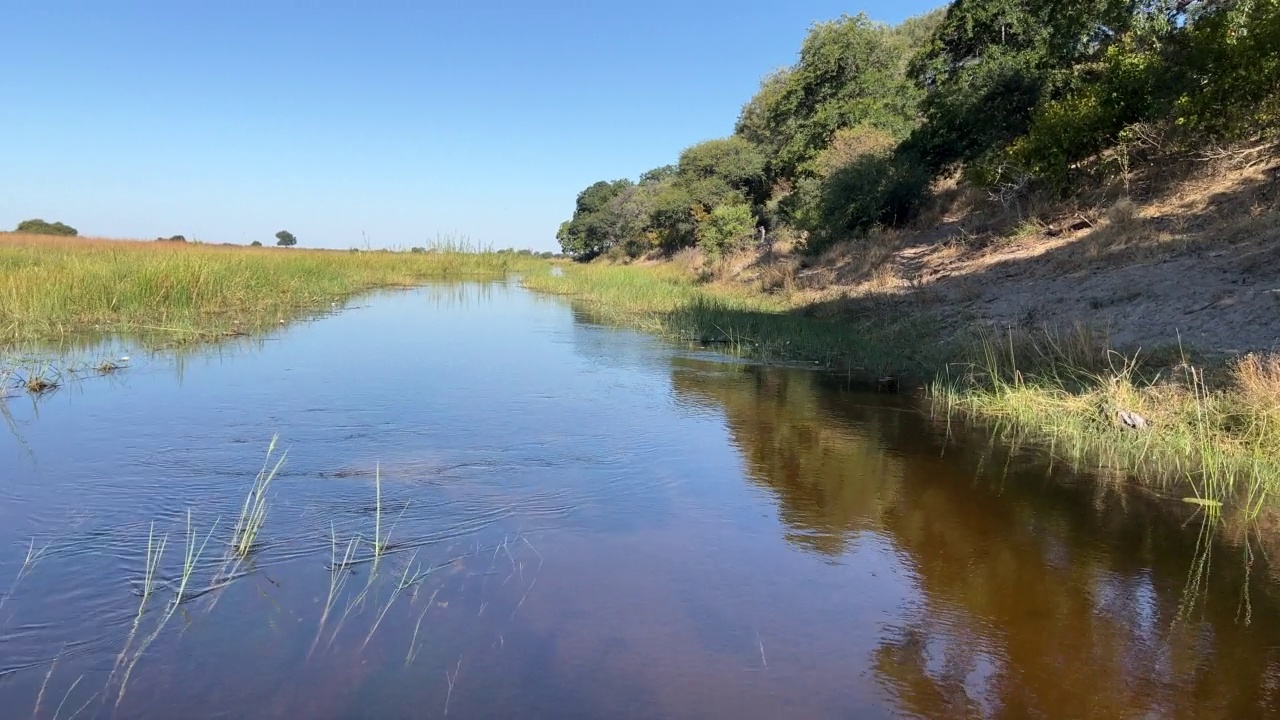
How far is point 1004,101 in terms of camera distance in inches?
656

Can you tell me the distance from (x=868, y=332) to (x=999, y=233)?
513 centimetres

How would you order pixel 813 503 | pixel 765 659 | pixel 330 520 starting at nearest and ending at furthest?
1. pixel 765 659
2. pixel 330 520
3. pixel 813 503

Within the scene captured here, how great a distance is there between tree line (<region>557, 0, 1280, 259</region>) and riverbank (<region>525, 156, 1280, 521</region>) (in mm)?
1113

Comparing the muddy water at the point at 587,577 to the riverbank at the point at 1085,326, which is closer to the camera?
the muddy water at the point at 587,577

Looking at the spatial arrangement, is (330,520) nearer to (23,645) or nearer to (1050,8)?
(23,645)

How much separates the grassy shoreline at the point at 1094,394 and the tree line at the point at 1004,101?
213 inches

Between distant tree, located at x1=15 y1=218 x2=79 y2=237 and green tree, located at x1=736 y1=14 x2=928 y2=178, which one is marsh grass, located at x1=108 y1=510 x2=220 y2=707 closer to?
green tree, located at x1=736 y1=14 x2=928 y2=178

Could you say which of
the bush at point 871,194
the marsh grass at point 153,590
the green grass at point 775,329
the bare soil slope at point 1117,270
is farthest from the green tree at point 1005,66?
the marsh grass at point 153,590

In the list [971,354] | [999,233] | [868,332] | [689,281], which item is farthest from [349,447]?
[689,281]

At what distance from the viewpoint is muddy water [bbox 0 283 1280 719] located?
282 centimetres

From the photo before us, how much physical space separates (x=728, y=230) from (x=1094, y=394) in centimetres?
2093

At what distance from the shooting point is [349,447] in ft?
18.8

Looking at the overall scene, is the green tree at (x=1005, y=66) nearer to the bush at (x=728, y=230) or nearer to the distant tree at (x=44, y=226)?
the bush at (x=728, y=230)

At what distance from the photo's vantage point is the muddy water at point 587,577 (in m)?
2.82
